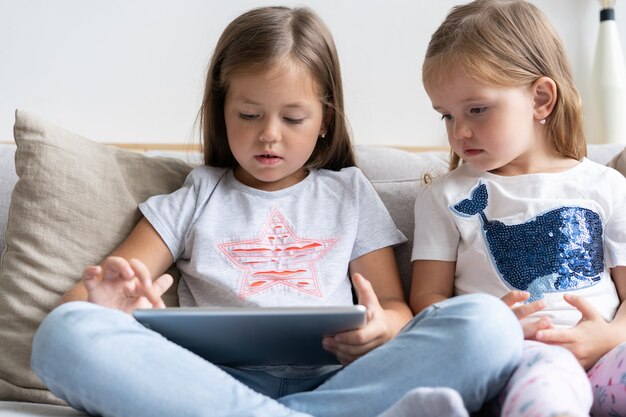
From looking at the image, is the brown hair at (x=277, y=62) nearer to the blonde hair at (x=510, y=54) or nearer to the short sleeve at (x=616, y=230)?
the blonde hair at (x=510, y=54)

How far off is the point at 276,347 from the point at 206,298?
304 mm

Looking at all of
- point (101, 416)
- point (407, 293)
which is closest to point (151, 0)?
point (407, 293)

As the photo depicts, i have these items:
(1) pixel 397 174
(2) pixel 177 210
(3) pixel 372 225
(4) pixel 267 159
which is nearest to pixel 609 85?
(1) pixel 397 174

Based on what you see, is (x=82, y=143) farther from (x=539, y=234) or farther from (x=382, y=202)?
(x=539, y=234)

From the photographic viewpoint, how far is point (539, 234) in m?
1.37

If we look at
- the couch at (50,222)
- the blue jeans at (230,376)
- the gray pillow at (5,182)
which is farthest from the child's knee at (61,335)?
the gray pillow at (5,182)

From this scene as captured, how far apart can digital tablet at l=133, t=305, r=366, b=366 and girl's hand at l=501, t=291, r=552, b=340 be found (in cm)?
24

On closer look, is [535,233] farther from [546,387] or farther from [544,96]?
[546,387]

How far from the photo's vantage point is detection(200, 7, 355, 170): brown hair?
4.96 feet

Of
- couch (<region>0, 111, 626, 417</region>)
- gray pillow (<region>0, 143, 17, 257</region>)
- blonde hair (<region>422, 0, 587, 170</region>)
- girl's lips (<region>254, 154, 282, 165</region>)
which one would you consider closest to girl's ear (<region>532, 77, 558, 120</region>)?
blonde hair (<region>422, 0, 587, 170</region>)

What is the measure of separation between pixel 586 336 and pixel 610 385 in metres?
0.12

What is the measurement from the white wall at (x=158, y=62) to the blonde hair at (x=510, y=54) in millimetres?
750

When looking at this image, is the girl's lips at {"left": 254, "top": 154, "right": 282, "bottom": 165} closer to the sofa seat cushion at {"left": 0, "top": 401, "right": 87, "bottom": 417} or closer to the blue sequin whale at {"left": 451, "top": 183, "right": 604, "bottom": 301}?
the blue sequin whale at {"left": 451, "top": 183, "right": 604, "bottom": 301}

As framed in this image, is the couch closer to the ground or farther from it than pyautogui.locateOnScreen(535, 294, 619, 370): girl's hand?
farther from it
